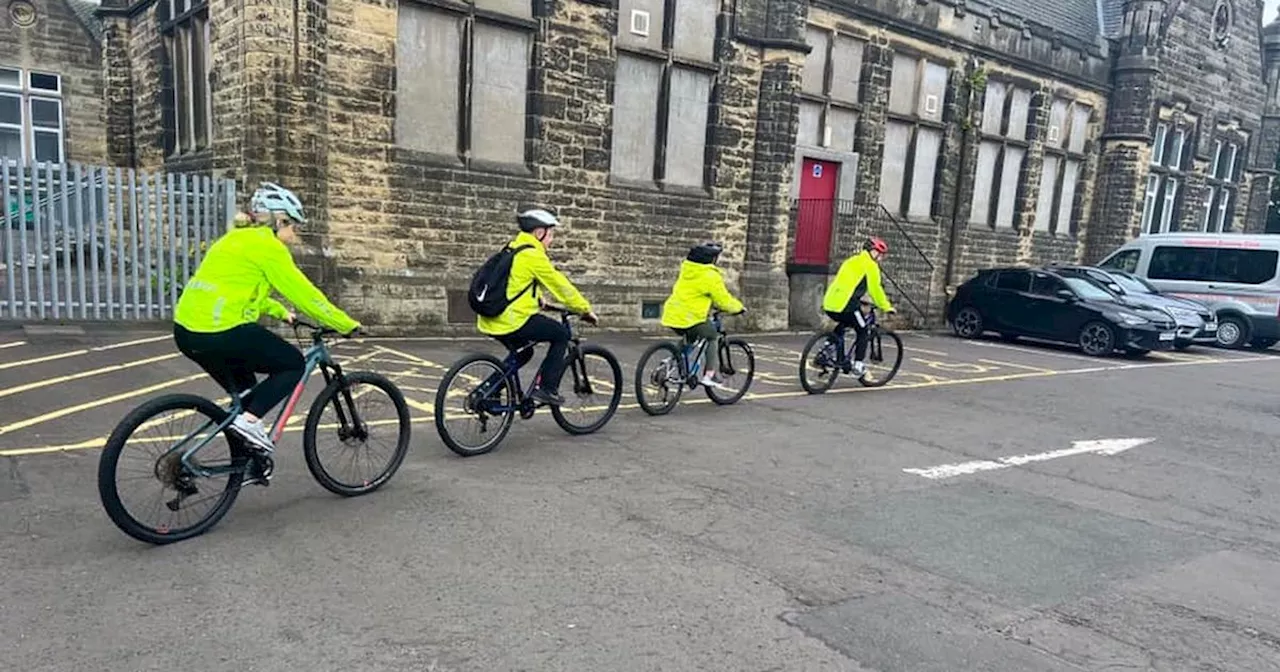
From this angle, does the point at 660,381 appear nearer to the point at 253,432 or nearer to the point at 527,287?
the point at 527,287

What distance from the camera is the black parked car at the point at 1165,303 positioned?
611 inches

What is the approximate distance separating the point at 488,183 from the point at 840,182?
327 inches

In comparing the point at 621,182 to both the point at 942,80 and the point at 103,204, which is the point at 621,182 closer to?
the point at 103,204

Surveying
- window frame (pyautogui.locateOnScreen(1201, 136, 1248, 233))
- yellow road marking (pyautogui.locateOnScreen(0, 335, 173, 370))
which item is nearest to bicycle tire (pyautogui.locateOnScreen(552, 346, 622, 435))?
yellow road marking (pyautogui.locateOnScreen(0, 335, 173, 370))

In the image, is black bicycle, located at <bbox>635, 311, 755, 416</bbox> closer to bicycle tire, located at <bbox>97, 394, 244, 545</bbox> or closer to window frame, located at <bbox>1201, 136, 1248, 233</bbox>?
bicycle tire, located at <bbox>97, 394, 244, 545</bbox>

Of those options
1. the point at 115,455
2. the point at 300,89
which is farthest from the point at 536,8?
the point at 115,455

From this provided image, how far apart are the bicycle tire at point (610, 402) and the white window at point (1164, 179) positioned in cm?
2361

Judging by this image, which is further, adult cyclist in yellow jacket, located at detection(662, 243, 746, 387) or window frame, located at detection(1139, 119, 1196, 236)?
window frame, located at detection(1139, 119, 1196, 236)

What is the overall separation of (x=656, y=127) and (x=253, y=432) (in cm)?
1090

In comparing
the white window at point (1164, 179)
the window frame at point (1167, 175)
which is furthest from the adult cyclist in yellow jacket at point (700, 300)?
the white window at point (1164, 179)

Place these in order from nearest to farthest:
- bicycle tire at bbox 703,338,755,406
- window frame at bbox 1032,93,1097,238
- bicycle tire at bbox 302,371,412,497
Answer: bicycle tire at bbox 302,371,412,497 < bicycle tire at bbox 703,338,755,406 < window frame at bbox 1032,93,1097,238

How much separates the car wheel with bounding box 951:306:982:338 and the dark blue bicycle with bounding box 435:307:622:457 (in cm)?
1232

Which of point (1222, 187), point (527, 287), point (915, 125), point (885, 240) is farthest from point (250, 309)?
point (1222, 187)

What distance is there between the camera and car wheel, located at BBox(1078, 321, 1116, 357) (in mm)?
14688
